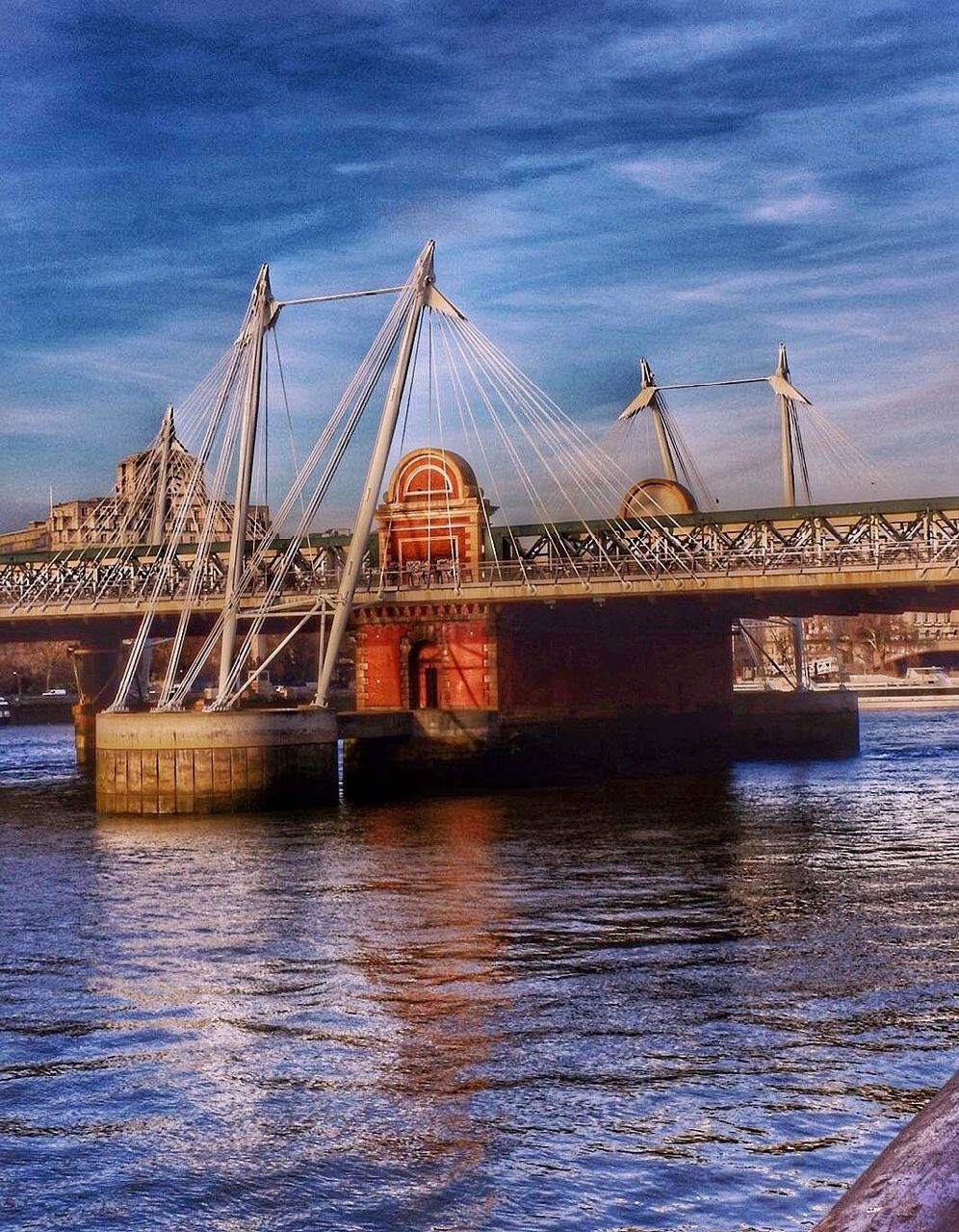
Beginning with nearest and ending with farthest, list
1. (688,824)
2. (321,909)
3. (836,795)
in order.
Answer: (321,909) → (688,824) → (836,795)

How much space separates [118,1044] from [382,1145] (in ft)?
21.2

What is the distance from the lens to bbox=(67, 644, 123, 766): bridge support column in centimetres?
9144

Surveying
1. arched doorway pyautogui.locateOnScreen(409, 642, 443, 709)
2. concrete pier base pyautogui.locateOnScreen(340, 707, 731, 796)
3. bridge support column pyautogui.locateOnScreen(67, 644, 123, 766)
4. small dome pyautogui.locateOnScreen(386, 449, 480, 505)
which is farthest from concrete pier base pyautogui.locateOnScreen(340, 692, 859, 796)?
bridge support column pyautogui.locateOnScreen(67, 644, 123, 766)

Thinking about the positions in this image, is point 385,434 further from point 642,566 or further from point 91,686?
point 91,686

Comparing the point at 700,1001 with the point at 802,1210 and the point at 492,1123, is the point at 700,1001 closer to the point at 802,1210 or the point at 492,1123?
the point at 492,1123

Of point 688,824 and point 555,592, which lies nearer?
point 688,824

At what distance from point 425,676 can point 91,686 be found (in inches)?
1289

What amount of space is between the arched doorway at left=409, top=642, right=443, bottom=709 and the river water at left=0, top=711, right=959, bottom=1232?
27.2 m

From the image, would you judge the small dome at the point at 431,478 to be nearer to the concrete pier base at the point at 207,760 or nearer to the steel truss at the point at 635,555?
the steel truss at the point at 635,555

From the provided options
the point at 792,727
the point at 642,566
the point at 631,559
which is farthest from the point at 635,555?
the point at 792,727

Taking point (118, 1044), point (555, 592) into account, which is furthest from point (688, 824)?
point (118, 1044)

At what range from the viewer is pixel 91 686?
9725 cm

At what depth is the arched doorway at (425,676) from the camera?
72438 mm

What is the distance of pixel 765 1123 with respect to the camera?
55.1 ft
